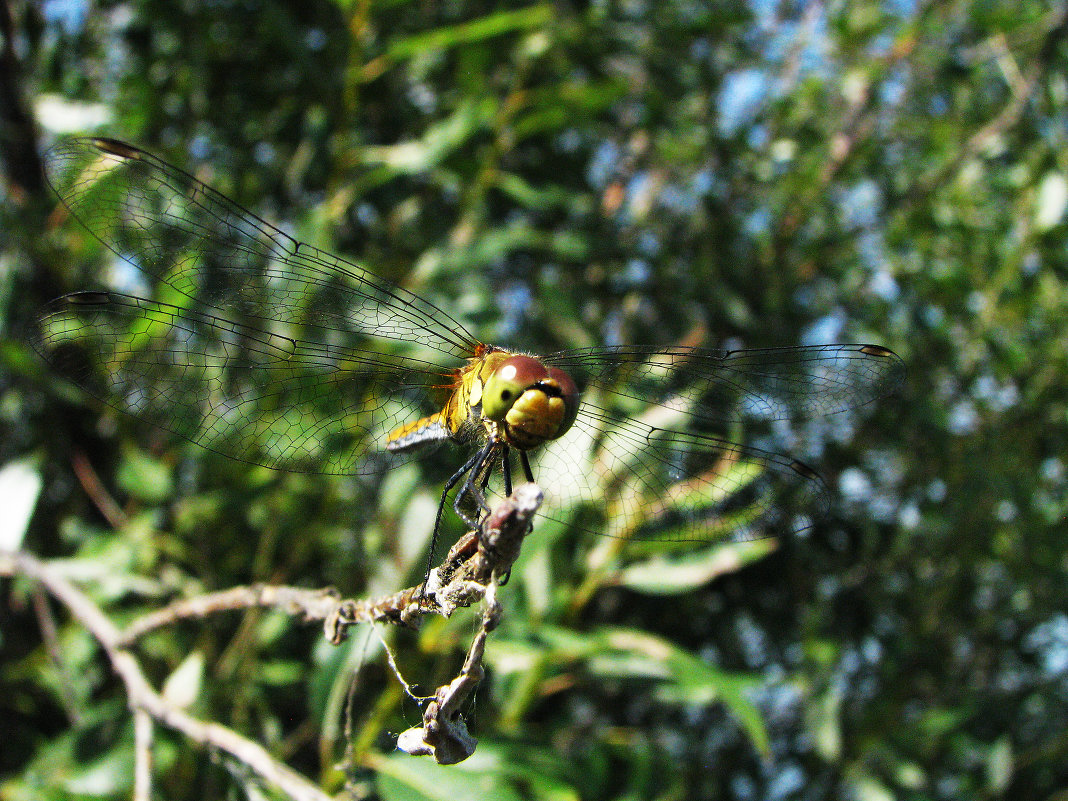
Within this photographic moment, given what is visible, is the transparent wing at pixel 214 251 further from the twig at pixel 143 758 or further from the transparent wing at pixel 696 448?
the twig at pixel 143 758

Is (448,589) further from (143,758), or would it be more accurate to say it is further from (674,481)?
(674,481)

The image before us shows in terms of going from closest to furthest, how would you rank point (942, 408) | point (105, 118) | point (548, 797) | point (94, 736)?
point (548, 797), point (94, 736), point (105, 118), point (942, 408)

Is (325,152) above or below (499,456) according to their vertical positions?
above

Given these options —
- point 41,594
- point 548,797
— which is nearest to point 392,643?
point 548,797

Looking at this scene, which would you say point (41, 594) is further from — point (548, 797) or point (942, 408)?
point (942, 408)

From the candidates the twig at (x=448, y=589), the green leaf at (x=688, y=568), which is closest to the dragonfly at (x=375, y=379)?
the green leaf at (x=688, y=568)

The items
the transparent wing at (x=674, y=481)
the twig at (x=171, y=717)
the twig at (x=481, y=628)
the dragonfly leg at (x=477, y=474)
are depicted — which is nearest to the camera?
the twig at (x=481, y=628)

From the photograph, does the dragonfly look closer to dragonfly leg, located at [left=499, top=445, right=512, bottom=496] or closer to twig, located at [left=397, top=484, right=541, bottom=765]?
dragonfly leg, located at [left=499, top=445, right=512, bottom=496]
